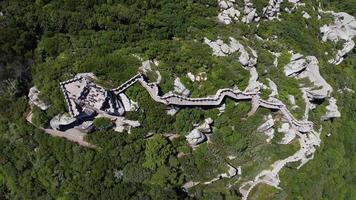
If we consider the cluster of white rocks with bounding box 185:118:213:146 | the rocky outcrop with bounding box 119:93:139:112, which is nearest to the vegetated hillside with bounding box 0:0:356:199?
the rocky outcrop with bounding box 119:93:139:112

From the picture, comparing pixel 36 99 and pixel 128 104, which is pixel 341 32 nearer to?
pixel 128 104

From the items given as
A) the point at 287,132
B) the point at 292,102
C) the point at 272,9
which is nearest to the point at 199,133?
the point at 287,132

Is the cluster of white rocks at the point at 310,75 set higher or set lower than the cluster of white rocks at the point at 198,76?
lower

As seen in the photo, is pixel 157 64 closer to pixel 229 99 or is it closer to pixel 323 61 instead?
pixel 229 99

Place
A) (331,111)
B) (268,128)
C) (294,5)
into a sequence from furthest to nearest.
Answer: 1. (294,5)
2. (331,111)
3. (268,128)

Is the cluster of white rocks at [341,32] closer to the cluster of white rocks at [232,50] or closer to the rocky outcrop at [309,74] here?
the rocky outcrop at [309,74]

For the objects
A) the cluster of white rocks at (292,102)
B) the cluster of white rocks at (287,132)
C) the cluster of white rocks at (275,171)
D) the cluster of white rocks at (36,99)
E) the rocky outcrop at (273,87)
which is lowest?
the cluster of white rocks at (275,171)

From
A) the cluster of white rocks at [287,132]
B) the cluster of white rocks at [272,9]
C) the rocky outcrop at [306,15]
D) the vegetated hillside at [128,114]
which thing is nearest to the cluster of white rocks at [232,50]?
the vegetated hillside at [128,114]
